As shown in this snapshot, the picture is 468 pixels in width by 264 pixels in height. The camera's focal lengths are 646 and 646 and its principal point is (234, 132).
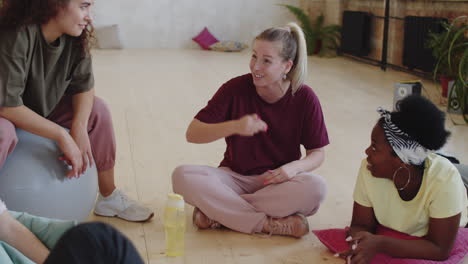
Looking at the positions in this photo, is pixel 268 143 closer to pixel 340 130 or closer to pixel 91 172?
pixel 91 172

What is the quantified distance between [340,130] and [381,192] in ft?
6.13

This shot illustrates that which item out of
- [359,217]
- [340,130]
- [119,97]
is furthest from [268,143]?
[119,97]

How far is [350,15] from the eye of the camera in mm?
7457

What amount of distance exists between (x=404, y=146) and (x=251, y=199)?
66 centimetres

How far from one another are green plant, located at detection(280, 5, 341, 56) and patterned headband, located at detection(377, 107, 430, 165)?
5.90 meters

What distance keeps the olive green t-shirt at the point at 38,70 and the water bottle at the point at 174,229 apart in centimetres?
56

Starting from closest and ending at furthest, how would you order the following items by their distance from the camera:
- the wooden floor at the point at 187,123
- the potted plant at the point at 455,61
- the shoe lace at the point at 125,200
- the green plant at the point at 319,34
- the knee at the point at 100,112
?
1. the wooden floor at the point at 187,123
2. the knee at the point at 100,112
3. the shoe lace at the point at 125,200
4. the potted plant at the point at 455,61
5. the green plant at the point at 319,34

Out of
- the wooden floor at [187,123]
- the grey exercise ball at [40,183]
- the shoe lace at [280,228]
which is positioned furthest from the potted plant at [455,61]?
the grey exercise ball at [40,183]

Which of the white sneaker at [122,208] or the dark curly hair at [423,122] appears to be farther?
the white sneaker at [122,208]

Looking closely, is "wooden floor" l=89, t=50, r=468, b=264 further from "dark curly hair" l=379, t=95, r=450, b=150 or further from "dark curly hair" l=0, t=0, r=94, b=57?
"dark curly hair" l=0, t=0, r=94, b=57

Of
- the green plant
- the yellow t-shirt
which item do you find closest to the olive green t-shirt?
the yellow t-shirt

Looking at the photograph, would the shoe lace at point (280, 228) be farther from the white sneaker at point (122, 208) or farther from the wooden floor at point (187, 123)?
the white sneaker at point (122, 208)

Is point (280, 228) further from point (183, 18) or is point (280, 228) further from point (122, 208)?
point (183, 18)

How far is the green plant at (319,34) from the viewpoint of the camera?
7863 mm
